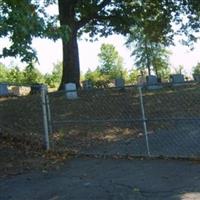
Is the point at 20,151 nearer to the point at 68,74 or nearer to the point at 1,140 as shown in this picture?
the point at 1,140

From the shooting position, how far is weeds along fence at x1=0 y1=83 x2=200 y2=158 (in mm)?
10117

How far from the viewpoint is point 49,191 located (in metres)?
7.18

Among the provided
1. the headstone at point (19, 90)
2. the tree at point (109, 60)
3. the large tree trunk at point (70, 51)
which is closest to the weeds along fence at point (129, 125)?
the large tree trunk at point (70, 51)

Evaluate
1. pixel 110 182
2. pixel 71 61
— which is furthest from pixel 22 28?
pixel 71 61

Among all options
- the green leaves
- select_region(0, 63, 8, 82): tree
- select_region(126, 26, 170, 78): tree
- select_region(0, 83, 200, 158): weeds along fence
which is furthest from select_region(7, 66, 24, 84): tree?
the green leaves

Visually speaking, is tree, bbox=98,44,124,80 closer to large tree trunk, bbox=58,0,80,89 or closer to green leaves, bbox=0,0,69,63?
large tree trunk, bbox=58,0,80,89

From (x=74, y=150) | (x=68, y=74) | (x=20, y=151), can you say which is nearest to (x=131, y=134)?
(x=74, y=150)

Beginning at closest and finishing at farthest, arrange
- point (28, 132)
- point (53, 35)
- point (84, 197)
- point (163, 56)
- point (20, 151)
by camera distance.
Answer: point (84, 197), point (53, 35), point (20, 151), point (28, 132), point (163, 56)

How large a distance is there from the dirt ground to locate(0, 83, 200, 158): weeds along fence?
33.7 inches

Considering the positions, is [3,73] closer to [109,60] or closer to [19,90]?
[109,60]

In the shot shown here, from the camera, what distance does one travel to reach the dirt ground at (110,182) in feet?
22.0

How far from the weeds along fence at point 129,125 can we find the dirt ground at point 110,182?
2.97 ft

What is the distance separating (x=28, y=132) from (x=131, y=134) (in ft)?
8.76

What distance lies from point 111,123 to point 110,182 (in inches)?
230
